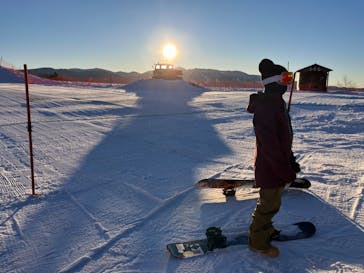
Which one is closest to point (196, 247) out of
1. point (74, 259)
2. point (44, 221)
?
point (74, 259)

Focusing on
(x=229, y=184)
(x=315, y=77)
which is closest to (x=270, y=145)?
(x=229, y=184)

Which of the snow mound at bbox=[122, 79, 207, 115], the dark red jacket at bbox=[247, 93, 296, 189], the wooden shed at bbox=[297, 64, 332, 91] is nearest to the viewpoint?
the dark red jacket at bbox=[247, 93, 296, 189]

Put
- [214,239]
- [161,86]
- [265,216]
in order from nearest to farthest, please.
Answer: [265,216], [214,239], [161,86]

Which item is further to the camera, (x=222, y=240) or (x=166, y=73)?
(x=166, y=73)

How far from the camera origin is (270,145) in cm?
336

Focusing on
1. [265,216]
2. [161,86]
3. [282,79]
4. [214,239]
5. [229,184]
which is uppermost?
[282,79]

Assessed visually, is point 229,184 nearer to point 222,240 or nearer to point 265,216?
point 222,240

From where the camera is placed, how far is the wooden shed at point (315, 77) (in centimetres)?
3162

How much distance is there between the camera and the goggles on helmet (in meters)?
3.33

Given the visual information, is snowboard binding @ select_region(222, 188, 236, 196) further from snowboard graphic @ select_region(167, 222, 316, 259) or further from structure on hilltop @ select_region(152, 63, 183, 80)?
structure on hilltop @ select_region(152, 63, 183, 80)

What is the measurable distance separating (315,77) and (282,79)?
30909mm

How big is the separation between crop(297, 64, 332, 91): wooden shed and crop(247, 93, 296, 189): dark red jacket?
3064 centimetres

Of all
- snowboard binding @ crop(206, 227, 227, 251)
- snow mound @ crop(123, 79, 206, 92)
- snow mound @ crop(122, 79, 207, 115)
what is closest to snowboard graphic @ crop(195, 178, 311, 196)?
snowboard binding @ crop(206, 227, 227, 251)

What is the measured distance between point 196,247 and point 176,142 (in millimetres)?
5957
